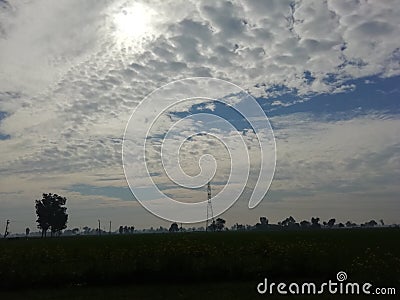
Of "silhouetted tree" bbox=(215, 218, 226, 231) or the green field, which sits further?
"silhouetted tree" bbox=(215, 218, 226, 231)

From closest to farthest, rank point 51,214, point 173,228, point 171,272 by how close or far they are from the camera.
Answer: point 171,272
point 51,214
point 173,228

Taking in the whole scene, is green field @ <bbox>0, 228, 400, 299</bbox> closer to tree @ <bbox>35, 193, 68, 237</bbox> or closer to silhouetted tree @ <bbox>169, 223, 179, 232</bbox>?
tree @ <bbox>35, 193, 68, 237</bbox>

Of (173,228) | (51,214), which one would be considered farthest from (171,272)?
(173,228)

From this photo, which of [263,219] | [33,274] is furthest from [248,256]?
[263,219]

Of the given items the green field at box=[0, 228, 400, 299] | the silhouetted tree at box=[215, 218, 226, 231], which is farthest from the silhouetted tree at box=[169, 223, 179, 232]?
the green field at box=[0, 228, 400, 299]

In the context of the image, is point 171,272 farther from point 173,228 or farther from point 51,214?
point 173,228

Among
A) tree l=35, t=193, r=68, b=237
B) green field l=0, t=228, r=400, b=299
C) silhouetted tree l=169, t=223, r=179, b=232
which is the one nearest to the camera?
green field l=0, t=228, r=400, b=299

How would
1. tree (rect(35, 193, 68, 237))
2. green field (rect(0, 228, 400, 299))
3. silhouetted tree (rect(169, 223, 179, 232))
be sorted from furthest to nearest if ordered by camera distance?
silhouetted tree (rect(169, 223, 179, 232))
tree (rect(35, 193, 68, 237))
green field (rect(0, 228, 400, 299))

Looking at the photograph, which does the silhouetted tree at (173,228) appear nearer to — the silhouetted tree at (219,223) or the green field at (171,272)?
the silhouetted tree at (219,223)

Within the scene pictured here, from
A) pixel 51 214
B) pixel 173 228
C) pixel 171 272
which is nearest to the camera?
pixel 171 272

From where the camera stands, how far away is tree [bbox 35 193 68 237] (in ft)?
349

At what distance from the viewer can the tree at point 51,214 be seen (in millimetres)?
106250

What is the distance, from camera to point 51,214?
10619 cm

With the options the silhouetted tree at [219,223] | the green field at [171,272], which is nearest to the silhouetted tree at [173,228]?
the silhouetted tree at [219,223]
